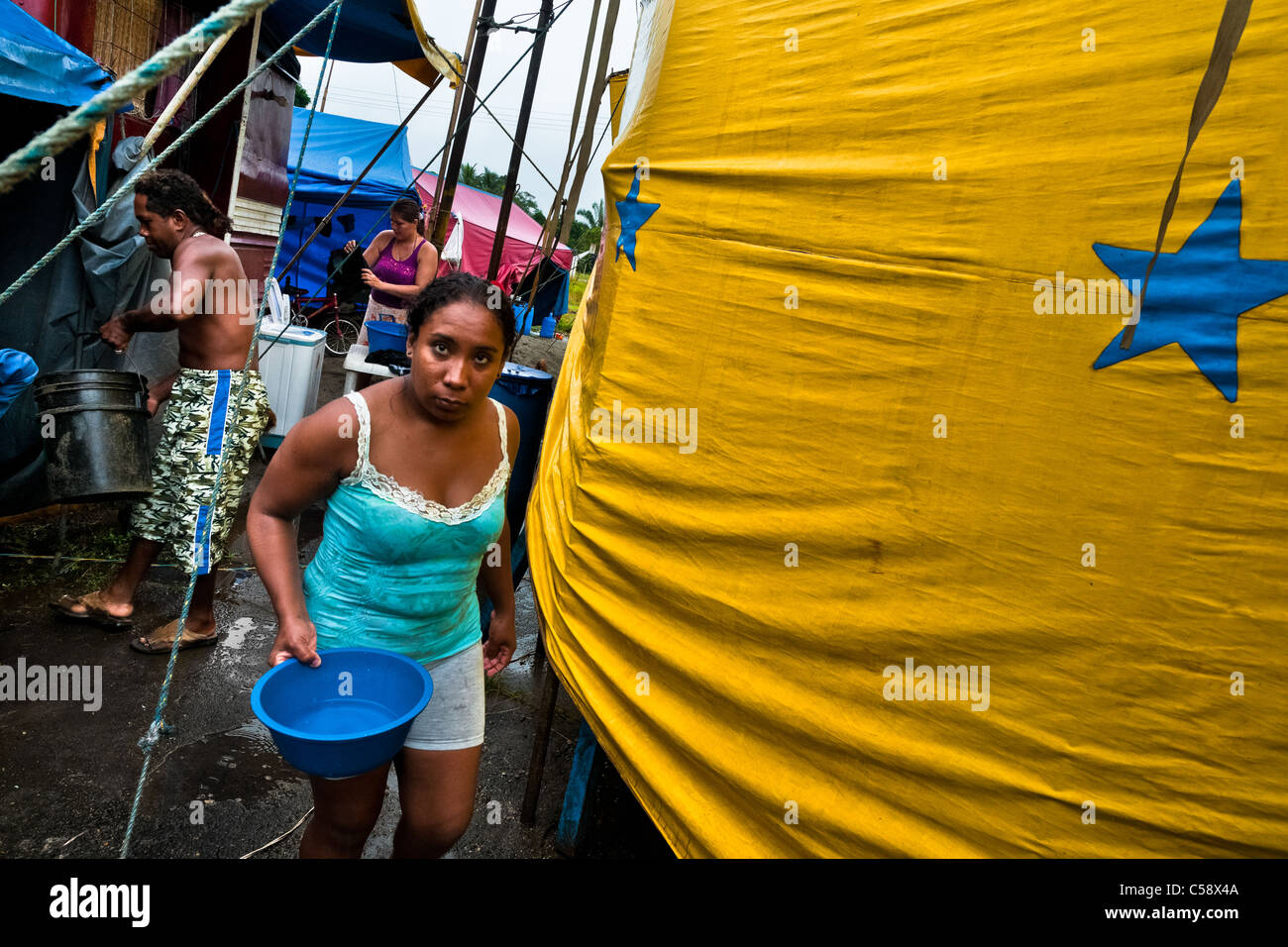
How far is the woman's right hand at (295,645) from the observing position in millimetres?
1802

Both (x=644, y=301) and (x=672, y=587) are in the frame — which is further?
(x=644, y=301)

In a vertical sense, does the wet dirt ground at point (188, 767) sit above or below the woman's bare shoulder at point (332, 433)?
below

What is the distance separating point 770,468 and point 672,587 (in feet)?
1.59

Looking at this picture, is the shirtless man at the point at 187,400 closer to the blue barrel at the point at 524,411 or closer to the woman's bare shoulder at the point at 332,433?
the blue barrel at the point at 524,411

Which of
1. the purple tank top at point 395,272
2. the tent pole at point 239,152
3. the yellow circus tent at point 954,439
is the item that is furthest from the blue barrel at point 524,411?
the tent pole at point 239,152

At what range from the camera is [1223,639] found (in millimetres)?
1573

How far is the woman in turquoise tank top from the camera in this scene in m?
1.87

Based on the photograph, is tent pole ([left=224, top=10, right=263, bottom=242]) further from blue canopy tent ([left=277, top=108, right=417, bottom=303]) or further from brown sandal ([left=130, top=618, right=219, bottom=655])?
blue canopy tent ([left=277, top=108, right=417, bottom=303])

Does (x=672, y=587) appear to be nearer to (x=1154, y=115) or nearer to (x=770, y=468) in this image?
(x=770, y=468)

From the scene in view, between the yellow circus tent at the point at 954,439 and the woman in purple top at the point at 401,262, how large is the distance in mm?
4392

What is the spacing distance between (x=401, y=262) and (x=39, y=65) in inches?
122

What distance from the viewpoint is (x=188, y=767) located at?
2951 mm

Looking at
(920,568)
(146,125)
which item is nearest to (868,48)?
(920,568)

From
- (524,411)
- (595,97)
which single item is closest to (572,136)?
(595,97)
